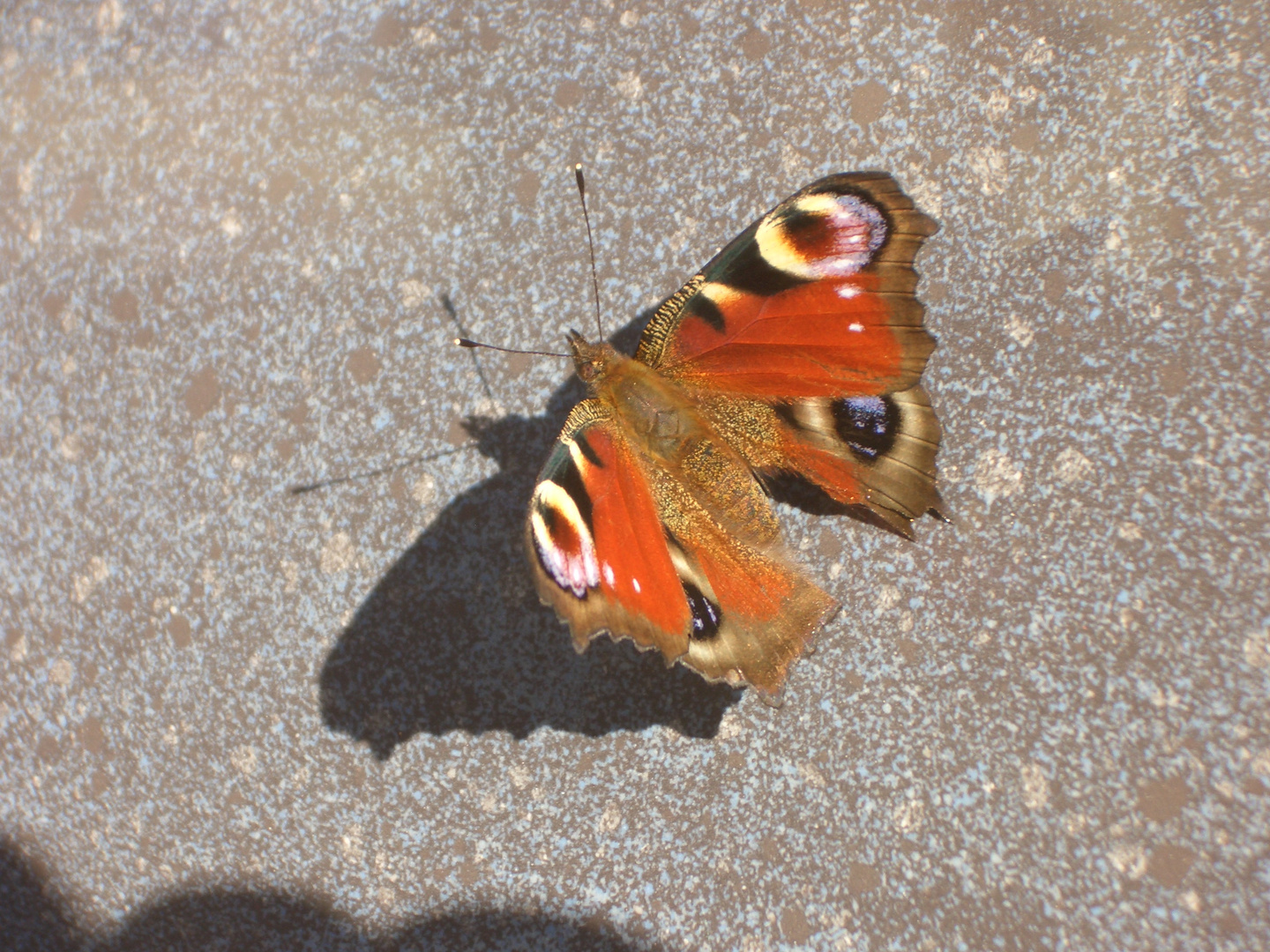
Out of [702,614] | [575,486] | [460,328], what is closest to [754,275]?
[575,486]

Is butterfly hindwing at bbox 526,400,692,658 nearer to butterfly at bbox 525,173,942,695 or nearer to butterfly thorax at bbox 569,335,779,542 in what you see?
butterfly at bbox 525,173,942,695

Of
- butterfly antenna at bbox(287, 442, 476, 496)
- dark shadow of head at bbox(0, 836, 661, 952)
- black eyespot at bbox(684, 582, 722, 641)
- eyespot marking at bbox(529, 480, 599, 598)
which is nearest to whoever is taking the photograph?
eyespot marking at bbox(529, 480, 599, 598)

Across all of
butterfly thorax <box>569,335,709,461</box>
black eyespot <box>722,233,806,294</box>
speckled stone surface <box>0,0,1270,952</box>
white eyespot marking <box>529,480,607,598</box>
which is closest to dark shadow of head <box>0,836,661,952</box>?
speckled stone surface <box>0,0,1270,952</box>

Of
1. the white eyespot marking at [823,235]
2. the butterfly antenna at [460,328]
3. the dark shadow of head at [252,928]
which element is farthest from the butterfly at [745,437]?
the dark shadow of head at [252,928]

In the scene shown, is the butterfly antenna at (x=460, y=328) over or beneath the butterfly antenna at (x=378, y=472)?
over

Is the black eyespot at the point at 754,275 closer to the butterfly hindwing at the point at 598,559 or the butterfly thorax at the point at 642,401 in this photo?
the butterfly thorax at the point at 642,401

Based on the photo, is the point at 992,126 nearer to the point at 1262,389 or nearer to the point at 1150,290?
the point at 1150,290
